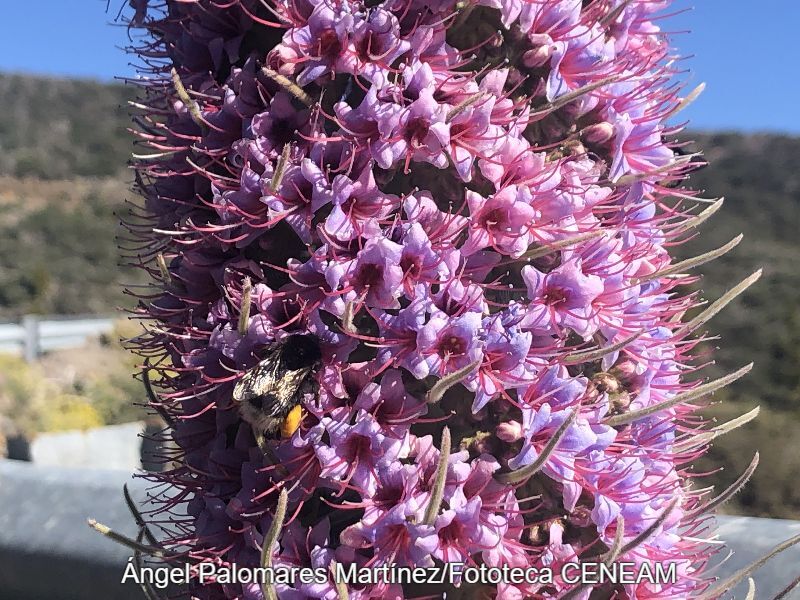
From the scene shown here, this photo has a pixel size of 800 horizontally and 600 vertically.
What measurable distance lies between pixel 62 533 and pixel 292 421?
9.55 ft

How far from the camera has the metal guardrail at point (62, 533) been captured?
12.9 feet

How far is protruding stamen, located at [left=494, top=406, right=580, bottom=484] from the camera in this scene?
5.24 feet

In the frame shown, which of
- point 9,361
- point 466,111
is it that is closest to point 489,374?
point 466,111

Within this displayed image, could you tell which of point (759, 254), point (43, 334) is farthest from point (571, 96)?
Result: point (759, 254)

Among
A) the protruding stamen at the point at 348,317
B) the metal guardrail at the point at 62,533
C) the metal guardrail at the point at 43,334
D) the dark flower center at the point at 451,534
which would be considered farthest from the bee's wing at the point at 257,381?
the metal guardrail at the point at 43,334

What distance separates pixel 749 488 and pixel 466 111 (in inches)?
329

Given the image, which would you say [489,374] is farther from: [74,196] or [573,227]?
[74,196]

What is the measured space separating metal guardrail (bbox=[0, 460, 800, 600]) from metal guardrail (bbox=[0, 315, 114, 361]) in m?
16.7

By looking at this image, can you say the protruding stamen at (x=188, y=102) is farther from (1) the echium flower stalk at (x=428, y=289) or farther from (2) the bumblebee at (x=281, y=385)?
(2) the bumblebee at (x=281, y=385)

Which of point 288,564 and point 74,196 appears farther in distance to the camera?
point 74,196

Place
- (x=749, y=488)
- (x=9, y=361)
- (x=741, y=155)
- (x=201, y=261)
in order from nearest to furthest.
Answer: (x=201, y=261)
(x=749, y=488)
(x=9, y=361)
(x=741, y=155)

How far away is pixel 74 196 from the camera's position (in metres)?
41.8

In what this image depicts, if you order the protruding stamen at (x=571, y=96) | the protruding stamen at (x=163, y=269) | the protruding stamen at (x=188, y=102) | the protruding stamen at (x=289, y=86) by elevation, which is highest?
the protruding stamen at (x=188, y=102)

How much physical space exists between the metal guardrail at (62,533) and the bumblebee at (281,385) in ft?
7.30
